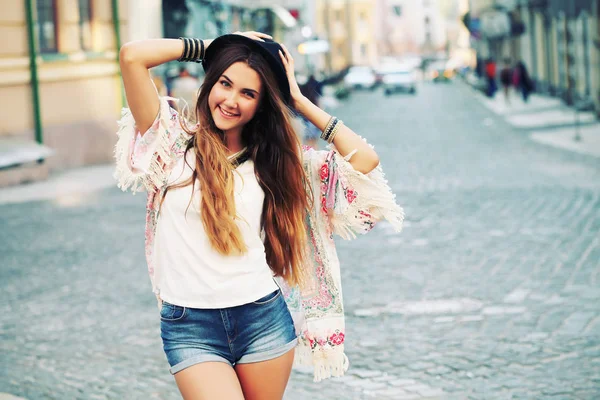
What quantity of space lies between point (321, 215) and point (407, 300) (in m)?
4.17

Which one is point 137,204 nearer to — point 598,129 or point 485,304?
point 485,304

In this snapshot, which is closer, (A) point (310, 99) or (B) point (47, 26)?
(A) point (310, 99)

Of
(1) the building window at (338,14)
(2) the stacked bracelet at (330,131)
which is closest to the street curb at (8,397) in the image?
(2) the stacked bracelet at (330,131)

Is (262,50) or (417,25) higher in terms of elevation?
(262,50)

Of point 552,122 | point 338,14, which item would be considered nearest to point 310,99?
point 552,122

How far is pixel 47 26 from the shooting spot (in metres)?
19.9

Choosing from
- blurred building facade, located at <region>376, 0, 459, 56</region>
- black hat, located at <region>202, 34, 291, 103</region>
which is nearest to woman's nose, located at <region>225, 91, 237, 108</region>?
black hat, located at <region>202, 34, 291, 103</region>

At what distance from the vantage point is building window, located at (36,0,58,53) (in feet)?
64.2

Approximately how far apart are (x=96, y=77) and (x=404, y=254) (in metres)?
13.1

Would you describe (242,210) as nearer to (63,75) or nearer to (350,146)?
(350,146)

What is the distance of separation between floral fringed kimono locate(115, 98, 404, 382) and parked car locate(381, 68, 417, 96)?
55.3 meters

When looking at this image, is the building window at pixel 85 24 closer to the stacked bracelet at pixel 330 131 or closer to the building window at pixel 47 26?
the building window at pixel 47 26

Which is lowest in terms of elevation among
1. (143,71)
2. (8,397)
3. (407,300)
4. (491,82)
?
(491,82)

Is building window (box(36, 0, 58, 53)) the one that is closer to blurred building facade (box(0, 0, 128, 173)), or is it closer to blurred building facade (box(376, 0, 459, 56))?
blurred building facade (box(0, 0, 128, 173))
